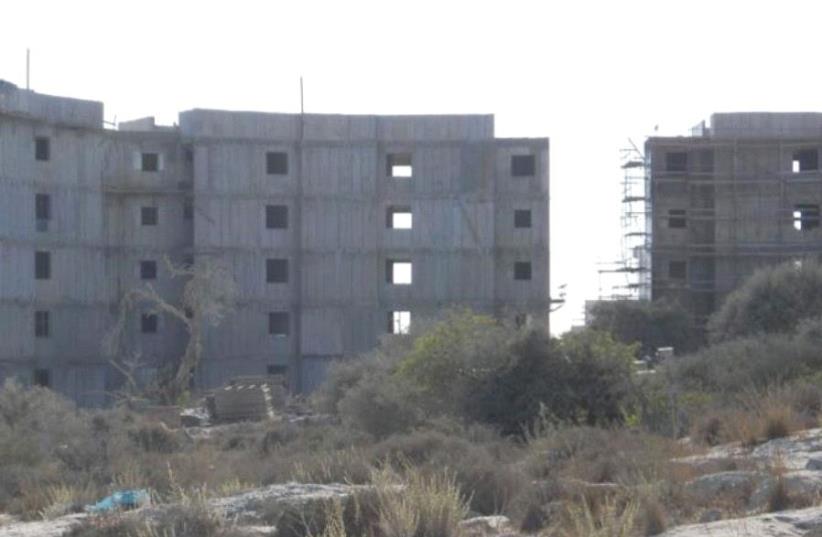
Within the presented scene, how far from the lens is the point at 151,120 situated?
77.0 m

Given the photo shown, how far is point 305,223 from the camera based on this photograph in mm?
72250

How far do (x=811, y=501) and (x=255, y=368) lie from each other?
178 ft

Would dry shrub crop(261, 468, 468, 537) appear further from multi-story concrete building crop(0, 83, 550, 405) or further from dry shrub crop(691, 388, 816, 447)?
multi-story concrete building crop(0, 83, 550, 405)

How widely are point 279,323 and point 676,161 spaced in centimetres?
2015

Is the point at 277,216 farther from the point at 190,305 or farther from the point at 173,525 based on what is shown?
the point at 173,525

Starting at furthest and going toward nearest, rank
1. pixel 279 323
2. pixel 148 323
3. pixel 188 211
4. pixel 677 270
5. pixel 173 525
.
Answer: pixel 677 270 < pixel 188 211 < pixel 279 323 < pixel 148 323 < pixel 173 525

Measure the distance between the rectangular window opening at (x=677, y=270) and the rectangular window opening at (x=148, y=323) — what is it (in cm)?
2346

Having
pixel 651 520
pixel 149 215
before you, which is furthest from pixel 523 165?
pixel 651 520

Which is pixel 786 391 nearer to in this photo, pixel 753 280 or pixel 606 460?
pixel 606 460

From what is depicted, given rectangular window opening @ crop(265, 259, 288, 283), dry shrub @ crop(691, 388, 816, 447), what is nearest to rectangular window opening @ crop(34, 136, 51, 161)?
rectangular window opening @ crop(265, 259, 288, 283)

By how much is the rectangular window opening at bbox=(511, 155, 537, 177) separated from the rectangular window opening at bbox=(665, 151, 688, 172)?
7836mm

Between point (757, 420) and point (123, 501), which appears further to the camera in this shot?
point (757, 420)

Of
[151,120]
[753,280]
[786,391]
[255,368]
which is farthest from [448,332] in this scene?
[151,120]

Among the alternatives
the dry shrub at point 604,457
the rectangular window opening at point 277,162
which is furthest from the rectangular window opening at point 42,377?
the dry shrub at point 604,457
